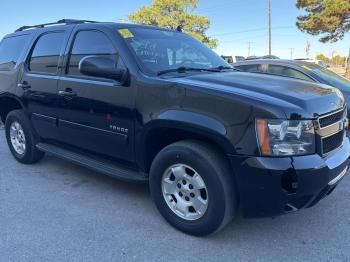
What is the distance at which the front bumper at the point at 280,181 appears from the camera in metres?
2.63

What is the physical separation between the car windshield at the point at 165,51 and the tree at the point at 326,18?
60.5 feet

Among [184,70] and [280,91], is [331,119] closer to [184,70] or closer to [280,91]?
[280,91]

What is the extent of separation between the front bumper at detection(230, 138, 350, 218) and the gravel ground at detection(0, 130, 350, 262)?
429 mm

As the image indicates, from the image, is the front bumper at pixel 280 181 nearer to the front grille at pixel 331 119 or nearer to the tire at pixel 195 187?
the tire at pixel 195 187

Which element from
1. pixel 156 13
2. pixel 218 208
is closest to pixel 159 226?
pixel 218 208

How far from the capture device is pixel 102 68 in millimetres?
3342

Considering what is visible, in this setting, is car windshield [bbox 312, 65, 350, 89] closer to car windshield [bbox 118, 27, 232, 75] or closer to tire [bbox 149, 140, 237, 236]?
car windshield [bbox 118, 27, 232, 75]

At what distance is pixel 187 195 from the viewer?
10.4 feet

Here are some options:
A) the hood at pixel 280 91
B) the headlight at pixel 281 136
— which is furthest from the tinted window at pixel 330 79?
the headlight at pixel 281 136

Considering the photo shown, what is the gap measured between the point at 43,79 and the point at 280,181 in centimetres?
315

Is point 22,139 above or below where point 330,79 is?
below

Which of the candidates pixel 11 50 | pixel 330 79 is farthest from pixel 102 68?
pixel 330 79

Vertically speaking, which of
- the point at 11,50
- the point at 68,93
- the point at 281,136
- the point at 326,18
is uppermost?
the point at 326,18

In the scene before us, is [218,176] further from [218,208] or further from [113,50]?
[113,50]
